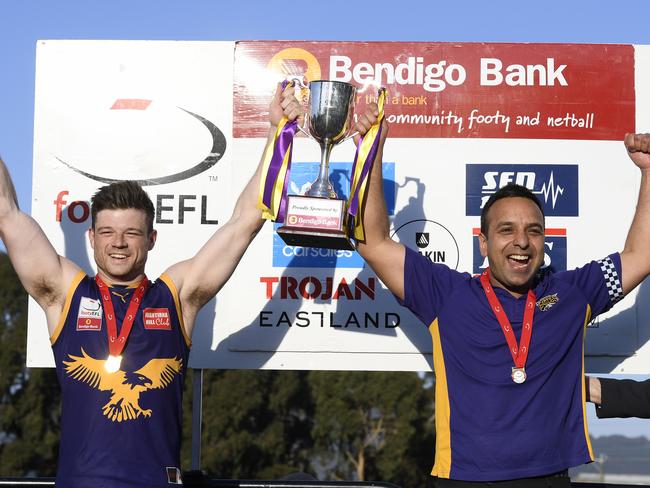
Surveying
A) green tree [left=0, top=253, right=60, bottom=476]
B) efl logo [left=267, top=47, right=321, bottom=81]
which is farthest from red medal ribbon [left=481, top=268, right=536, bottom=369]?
green tree [left=0, top=253, right=60, bottom=476]

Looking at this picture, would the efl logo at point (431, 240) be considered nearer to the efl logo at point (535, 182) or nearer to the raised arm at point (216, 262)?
the efl logo at point (535, 182)

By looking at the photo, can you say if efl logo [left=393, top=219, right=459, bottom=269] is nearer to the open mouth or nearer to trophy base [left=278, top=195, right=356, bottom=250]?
trophy base [left=278, top=195, right=356, bottom=250]

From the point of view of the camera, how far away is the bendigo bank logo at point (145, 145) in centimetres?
574

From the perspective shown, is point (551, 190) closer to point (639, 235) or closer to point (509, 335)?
point (639, 235)

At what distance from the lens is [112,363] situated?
13.3ft

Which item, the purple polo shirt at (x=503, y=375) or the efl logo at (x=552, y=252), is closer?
the purple polo shirt at (x=503, y=375)

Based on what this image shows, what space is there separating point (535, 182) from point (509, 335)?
75.1 inches

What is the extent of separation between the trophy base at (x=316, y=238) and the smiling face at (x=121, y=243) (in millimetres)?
612

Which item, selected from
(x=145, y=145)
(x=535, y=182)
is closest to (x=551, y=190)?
(x=535, y=182)

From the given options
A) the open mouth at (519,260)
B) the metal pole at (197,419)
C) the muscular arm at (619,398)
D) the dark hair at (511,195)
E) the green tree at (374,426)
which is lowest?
the green tree at (374,426)

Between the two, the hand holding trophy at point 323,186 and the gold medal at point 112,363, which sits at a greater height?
the hand holding trophy at point 323,186

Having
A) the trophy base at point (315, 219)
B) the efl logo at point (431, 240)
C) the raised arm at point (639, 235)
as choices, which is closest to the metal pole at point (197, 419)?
the efl logo at point (431, 240)

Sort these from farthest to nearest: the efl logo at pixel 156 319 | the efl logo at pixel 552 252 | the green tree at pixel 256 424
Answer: the green tree at pixel 256 424 → the efl logo at pixel 552 252 → the efl logo at pixel 156 319

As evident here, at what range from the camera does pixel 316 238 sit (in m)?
4.34
